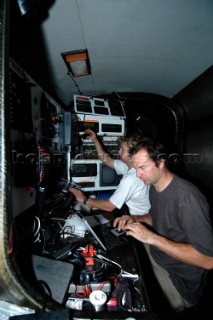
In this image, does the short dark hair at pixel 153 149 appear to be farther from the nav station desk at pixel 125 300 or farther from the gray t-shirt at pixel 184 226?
the nav station desk at pixel 125 300

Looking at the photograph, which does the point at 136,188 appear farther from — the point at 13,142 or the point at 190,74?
the point at 190,74

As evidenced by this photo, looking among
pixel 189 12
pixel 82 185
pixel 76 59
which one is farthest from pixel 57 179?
pixel 189 12

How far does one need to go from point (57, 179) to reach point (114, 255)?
5.24ft

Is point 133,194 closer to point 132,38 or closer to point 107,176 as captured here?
point 107,176

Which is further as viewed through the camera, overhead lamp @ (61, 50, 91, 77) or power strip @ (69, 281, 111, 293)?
overhead lamp @ (61, 50, 91, 77)

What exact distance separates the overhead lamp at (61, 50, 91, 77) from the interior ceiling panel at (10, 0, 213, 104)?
0.22 feet

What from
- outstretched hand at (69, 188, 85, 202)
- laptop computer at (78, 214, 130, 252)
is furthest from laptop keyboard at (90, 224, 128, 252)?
outstretched hand at (69, 188, 85, 202)

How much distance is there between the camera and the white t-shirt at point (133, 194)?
1.90 meters

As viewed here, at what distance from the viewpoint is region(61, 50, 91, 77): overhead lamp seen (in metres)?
1.93

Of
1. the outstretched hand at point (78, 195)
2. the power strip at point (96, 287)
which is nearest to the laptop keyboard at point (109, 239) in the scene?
the power strip at point (96, 287)

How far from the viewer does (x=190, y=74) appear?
7.95 feet

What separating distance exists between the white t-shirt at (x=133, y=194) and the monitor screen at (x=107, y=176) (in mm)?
965

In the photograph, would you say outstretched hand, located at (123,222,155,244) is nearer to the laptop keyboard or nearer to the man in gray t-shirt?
the man in gray t-shirt

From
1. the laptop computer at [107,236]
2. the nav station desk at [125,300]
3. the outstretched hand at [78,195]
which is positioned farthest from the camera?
the outstretched hand at [78,195]
